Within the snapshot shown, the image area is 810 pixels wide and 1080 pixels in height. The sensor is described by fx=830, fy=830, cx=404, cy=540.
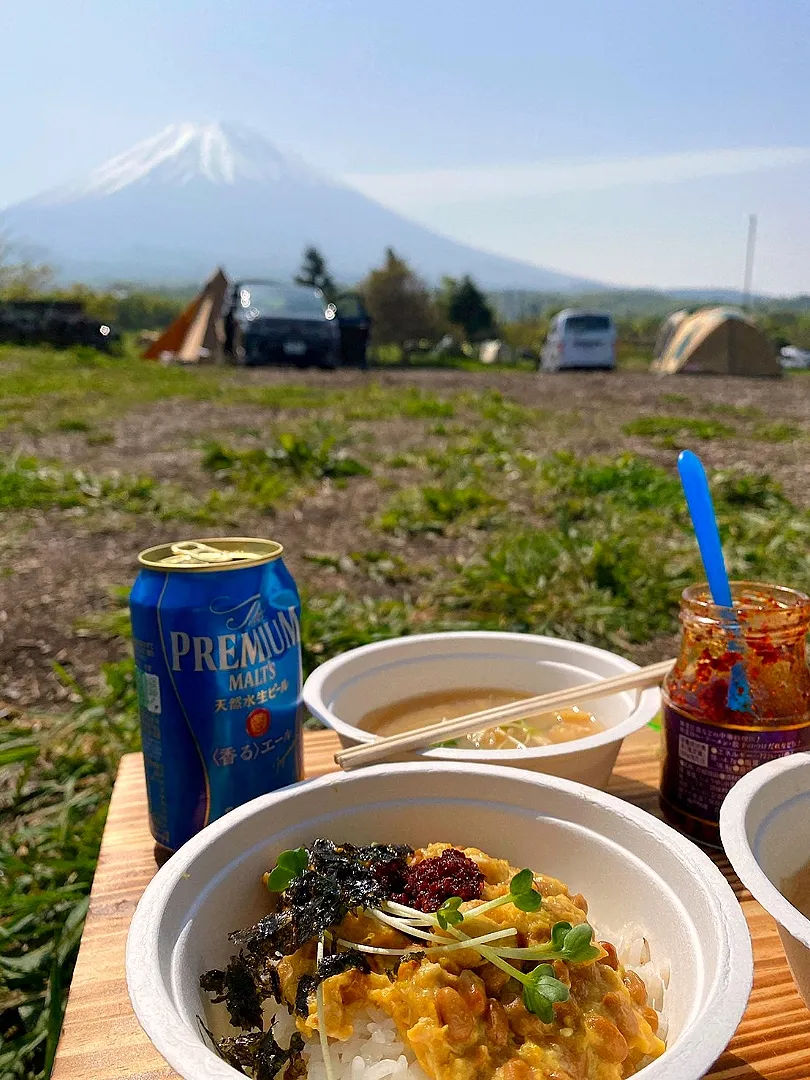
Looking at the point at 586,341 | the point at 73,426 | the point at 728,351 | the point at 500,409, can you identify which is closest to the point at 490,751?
the point at 73,426

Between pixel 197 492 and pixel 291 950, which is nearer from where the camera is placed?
pixel 291 950

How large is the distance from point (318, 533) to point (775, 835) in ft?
12.7

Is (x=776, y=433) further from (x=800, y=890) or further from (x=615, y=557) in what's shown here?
(x=800, y=890)

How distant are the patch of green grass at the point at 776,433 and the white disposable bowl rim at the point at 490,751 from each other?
6879 millimetres

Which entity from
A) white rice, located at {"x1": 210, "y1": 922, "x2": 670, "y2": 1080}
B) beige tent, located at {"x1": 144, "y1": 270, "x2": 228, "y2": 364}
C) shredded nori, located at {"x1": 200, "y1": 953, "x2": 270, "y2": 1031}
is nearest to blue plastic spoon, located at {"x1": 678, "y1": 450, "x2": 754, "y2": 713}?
white rice, located at {"x1": 210, "y1": 922, "x2": 670, "y2": 1080}

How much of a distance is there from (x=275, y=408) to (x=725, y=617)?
8.07m

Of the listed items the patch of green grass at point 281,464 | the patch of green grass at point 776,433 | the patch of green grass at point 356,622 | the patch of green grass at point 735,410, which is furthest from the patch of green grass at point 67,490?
the patch of green grass at point 735,410

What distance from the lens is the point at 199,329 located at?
20.5m

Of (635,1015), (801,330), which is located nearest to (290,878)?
(635,1015)

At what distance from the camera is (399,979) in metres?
0.84

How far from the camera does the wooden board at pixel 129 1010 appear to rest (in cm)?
91

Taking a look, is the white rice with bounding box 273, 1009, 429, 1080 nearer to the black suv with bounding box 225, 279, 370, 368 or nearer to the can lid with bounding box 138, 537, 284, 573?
the can lid with bounding box 138, 537, 284, 573

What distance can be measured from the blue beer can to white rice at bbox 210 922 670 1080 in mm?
371

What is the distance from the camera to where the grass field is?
7.80 feet
